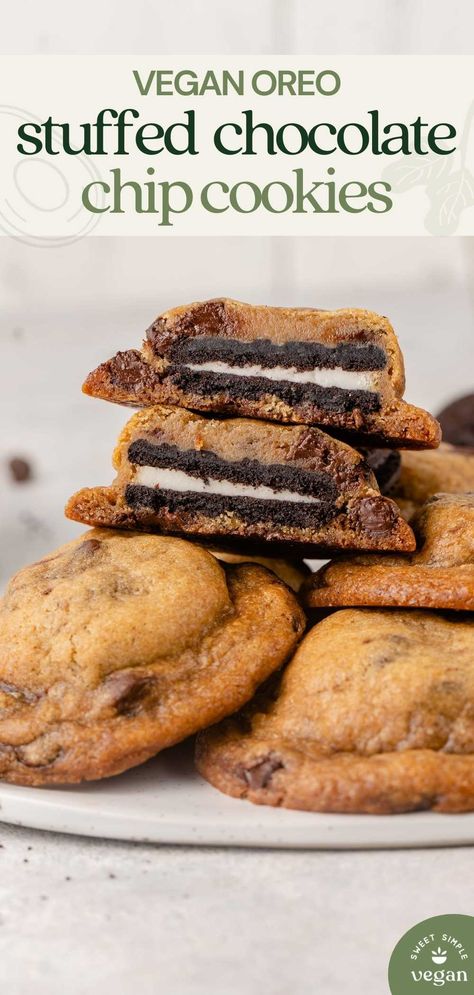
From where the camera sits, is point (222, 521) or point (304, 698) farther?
point (222, 521)

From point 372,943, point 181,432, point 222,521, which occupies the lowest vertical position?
point 372,943

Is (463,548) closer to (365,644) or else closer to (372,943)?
(365,644)

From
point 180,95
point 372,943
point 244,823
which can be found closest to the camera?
point 372,943

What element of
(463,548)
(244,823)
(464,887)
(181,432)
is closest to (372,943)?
(464,887)

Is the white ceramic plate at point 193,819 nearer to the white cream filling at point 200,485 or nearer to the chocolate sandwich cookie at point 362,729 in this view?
the chocolate sandwich cookie at point 362,729

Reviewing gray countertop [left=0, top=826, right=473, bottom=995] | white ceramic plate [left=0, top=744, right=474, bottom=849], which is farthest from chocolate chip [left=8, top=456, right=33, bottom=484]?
gray countertop [left=0, top=826, right=473, bottom=995]

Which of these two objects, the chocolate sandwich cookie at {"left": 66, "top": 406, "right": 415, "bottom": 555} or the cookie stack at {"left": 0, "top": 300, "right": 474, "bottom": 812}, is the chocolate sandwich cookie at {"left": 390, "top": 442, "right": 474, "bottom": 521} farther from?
the chocolate sandwich cookie at {"left": 66, "top": 406, "right": 415, "bottom": 555}
